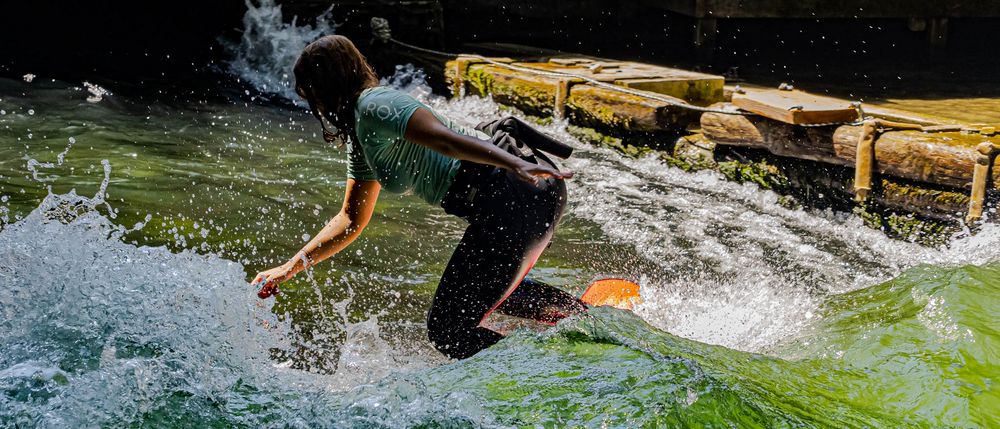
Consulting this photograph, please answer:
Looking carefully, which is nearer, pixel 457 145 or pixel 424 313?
pixel 457 145

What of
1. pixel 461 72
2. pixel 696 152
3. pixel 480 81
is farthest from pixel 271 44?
pixel 696 152

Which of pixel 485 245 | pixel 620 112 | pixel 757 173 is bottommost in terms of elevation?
pixel 757 173

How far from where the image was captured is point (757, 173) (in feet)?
27.4

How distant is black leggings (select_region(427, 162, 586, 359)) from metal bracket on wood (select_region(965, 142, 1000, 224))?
3.88m

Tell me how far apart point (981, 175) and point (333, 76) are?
4801 mm

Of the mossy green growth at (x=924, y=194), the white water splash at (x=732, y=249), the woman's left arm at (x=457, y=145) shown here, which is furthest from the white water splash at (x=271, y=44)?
the woman's left arm at (x=457, y=145)

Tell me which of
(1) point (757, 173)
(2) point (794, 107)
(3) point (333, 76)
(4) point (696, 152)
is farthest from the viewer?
(4) point (696, 152)

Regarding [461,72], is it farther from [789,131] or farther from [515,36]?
[789,131]

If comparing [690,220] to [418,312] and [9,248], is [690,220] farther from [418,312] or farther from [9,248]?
[9,248]

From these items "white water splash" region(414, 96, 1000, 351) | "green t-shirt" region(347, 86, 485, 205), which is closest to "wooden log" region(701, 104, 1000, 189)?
"white water splash" region(414, 96, 1000, 351)

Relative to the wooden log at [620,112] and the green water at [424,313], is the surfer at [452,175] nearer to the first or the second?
the green water at [424,313]

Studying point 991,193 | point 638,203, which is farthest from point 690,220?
point 991,193

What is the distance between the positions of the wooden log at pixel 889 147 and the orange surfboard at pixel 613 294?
309 cm

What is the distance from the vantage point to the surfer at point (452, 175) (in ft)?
10.9
